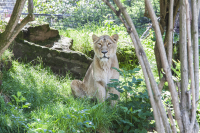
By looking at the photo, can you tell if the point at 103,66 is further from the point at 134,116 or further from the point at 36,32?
the point at 36,32

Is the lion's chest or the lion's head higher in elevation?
the lion's head

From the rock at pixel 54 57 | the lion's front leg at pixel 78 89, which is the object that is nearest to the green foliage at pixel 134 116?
the lion's front leg at pixel 78 89

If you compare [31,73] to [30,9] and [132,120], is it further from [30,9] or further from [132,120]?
[132,120]

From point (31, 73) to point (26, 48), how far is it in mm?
949

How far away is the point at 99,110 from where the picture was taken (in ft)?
10.9

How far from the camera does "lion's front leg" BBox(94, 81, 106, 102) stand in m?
4.18

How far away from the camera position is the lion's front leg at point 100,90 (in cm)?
418

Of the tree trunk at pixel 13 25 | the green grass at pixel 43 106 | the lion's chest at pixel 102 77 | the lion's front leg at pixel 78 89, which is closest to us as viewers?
the green grass at pixel 43 106

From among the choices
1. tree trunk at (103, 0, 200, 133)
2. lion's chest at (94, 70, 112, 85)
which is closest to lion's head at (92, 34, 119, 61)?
lion's chest at (94, 70, 112, 85)

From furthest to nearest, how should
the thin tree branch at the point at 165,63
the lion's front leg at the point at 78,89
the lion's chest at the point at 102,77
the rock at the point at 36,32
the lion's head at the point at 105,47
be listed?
the rock at the point at 36,32 → the lion's front leg at the point at 78,89 → the lion's chest at the point at 102,77 → the lion's head at the point at 105,47 → the thin tree branch at the point at 165,63

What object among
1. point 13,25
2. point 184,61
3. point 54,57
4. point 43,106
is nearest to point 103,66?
point 43,106

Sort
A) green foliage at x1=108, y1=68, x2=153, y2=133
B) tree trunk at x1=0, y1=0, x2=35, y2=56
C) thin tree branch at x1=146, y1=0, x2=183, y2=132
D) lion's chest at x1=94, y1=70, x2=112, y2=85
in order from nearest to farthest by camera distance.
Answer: thin tree branch at x1=146, y1=0, x2=183, y2=132 → tree trunk at x1=0, y1=0, x2=35, y2=56 → green foliage at x1=108, y1=68, x2=153, y2=133 → lion's chest at x1=94, y1=70, x2=112, y2=85

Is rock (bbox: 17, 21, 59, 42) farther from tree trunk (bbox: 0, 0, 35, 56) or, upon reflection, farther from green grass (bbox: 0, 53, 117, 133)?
tree trunk (bbox: 0, 0, 35, 56)

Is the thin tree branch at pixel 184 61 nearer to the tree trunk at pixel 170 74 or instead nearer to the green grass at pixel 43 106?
the tree trunk at pixel 170 74
